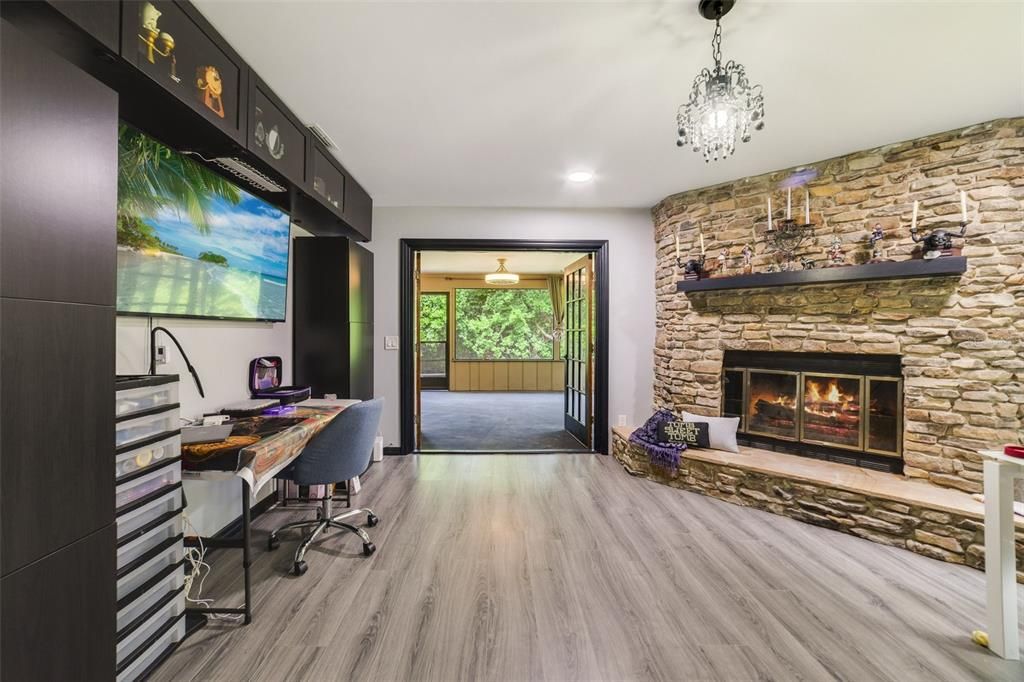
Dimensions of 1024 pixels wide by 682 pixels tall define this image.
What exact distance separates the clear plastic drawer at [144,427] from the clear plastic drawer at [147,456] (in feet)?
0.12

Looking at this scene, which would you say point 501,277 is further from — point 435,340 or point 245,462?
point 245,462

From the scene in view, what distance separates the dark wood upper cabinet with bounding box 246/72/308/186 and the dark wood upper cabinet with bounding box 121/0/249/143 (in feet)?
0.25

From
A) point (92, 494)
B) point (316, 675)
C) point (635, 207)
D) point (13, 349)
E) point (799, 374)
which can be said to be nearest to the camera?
point (13, 349)

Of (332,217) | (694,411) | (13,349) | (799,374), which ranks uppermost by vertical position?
(332,217)

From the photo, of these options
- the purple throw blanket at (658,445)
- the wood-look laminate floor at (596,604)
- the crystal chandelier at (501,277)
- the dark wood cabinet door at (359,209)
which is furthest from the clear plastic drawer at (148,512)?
the crystal chandelier at (501,277)

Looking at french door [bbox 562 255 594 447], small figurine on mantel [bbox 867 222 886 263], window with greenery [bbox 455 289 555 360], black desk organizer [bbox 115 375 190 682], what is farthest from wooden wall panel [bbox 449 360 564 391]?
black desk organizer [bbox 115 375 190 682]

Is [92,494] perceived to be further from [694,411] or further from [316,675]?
[694,411]

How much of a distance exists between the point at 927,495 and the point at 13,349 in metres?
3.98

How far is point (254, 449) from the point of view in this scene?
170 centimetres

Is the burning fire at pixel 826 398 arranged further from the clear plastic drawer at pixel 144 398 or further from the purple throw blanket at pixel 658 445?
the clear plastic drawer at pixel 144 398

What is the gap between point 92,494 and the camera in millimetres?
1172

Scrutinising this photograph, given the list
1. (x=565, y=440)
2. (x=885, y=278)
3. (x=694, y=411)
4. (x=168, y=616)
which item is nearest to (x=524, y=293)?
(x=565, y=440)

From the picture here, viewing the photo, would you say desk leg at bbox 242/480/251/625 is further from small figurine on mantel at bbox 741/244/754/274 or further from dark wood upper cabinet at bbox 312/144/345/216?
small figurine on mantel at bbox 741/244/754/274

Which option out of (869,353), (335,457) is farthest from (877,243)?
(335,457)
